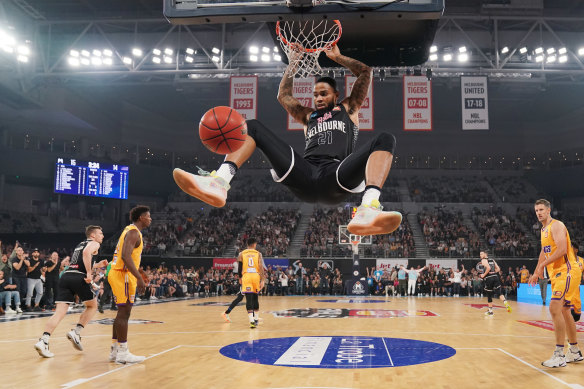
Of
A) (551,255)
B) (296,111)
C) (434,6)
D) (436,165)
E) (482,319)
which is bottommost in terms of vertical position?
(482,319)

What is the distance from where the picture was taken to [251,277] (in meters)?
10.7

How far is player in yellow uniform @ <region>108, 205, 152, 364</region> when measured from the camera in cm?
662

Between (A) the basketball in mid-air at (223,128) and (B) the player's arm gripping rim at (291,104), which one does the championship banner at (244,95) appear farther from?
(A) the basketball in mid-air at (223,128)

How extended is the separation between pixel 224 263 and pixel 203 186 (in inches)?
917

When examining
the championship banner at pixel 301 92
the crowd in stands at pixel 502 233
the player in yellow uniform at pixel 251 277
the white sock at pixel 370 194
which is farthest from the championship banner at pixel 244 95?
the crowd in stands at pixel 502 233

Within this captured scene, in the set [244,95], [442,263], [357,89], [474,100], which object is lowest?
[442,263]

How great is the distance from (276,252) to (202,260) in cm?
404

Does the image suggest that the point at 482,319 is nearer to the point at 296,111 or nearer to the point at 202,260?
the point at 296,111

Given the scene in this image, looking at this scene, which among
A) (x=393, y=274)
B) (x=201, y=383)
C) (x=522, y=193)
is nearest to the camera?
(x=201, y=383)

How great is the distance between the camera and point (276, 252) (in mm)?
26562

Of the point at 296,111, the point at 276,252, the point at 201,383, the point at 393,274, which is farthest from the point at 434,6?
the point at 276,252

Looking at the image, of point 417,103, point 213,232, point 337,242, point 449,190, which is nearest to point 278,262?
point 337,242

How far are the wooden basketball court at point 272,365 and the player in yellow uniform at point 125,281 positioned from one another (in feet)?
0.66

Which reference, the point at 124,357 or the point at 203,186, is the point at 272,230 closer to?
the point at 124,357
